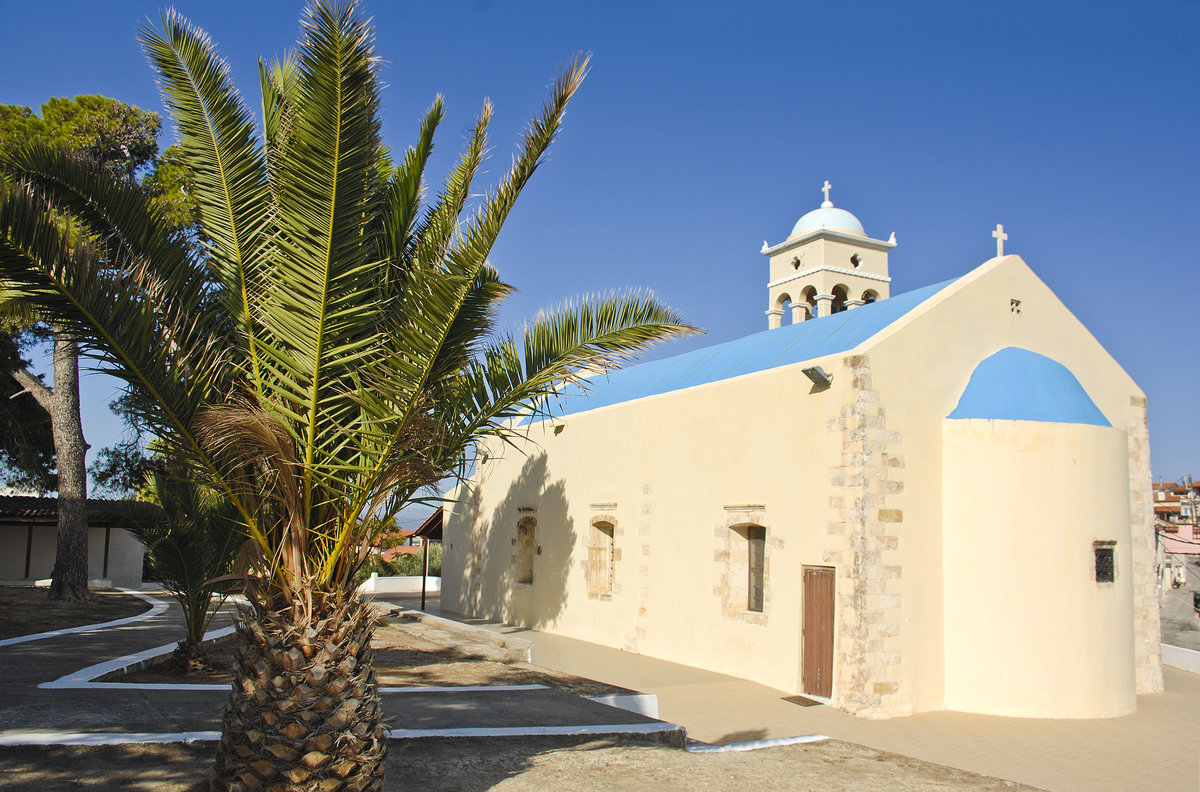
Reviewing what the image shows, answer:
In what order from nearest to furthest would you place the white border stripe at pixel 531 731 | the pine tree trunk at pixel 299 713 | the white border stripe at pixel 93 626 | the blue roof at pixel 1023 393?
the pine tree trunk at pixel 299 713, the white border stripe at pixel 531 731, the blue roof at pixel 1023 393, the white border stripe at pixel 93 626

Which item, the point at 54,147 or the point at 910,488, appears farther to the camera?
the point at 910,488

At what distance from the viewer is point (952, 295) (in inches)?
464

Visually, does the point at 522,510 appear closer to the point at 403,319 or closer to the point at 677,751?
the point at 677,751

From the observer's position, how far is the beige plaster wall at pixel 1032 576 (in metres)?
10.6

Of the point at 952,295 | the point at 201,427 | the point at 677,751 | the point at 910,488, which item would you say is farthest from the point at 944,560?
the point at 201,427

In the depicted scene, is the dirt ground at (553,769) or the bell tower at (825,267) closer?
the dirt ground at (553,769)

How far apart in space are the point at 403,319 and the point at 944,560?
8.36 metres

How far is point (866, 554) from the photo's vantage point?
10.4 meters

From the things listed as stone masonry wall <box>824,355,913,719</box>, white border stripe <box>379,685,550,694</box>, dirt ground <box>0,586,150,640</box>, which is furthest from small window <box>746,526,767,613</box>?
dirt ground <box>0,586,150,640</box>

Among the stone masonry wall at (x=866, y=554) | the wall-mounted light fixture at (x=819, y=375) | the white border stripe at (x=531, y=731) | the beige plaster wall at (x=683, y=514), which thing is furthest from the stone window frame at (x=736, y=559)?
the white border stripe at (x=531, y=731)

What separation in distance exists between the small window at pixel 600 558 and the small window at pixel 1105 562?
793 cm

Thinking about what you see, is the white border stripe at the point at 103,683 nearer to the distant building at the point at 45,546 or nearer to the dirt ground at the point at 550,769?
the dirt ground at the point at 550,769

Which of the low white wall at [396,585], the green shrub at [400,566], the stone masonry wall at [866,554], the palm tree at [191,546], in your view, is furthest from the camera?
the green shrub at [400,566]

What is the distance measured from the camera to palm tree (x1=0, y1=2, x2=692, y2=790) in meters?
4.84
